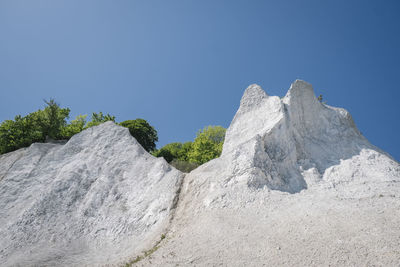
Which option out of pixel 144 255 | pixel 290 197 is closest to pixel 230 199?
pixel 290 197

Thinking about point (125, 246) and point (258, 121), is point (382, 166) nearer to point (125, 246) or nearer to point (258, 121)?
point (258, 121)

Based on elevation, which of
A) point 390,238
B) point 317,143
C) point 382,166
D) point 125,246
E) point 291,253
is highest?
point 317,143

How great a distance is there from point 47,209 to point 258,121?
38.9ft

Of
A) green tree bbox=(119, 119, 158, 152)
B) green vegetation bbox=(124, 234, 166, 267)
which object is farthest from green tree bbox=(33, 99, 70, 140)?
green vegetation bbox=(124, 234, 166, 267)

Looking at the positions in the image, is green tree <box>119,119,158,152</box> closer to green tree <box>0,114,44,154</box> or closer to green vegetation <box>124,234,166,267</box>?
green tree <box>0,114,44,154</box>

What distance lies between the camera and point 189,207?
40.3 ft

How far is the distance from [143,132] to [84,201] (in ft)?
78.3

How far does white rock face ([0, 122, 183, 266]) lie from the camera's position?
12289mm

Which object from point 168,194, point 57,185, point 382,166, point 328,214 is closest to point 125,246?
point 168,194

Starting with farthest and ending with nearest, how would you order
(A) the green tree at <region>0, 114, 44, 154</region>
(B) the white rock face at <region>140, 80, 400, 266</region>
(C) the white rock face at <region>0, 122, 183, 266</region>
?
(A) the green tree at <region>0, 114, 44, 154</region> → (C) the white rock face at <region>0, 122, 183, 266</region> → (B) the white rock face at <region>140, 80, 400, 266</region>

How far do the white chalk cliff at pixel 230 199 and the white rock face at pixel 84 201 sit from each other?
0.20 feet

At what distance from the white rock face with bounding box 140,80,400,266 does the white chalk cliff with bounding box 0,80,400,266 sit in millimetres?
45

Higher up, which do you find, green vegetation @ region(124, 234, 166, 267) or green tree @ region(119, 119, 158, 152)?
green tree @ region(119, 119, 158, 152)

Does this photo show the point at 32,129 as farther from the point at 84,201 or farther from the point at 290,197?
the point at 290,197
